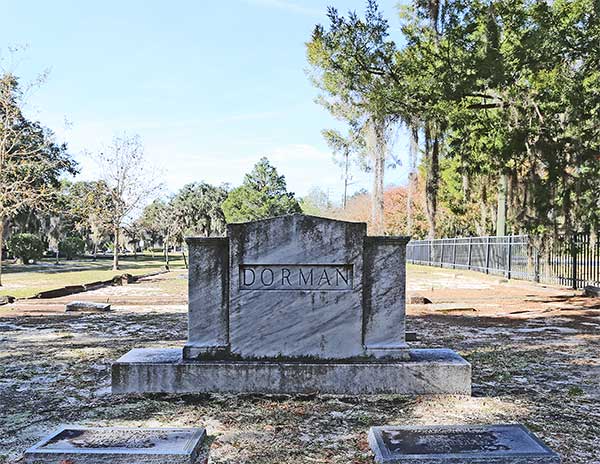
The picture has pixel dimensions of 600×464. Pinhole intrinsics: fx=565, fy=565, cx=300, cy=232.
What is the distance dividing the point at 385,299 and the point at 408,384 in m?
0.71

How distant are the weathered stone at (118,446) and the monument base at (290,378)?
3.71ft

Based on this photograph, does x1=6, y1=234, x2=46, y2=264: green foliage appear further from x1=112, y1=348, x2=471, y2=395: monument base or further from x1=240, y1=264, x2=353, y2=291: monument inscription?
x1=240, y1=264, x2=353, y2=291: monument inscription

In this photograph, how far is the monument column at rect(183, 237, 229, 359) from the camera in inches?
187

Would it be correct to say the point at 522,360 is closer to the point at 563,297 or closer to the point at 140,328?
the point at 140,328

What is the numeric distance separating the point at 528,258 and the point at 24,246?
31.8 metres

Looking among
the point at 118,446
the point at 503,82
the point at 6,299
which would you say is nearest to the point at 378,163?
the point at 503,82

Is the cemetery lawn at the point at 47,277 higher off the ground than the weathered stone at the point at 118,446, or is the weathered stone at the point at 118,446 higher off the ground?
the weathered stone at the point at 118,446

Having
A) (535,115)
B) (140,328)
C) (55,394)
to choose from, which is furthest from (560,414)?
(535,115)

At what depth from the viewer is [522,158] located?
49.0 feet

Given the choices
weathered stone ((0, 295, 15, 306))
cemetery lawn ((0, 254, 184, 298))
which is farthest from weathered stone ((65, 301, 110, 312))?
cemetery lawn ((0, 254, 184, 298))

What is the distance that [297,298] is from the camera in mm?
4762

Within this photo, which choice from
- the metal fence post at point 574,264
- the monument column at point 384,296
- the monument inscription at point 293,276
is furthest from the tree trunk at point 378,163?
the monument inscription at point 293,276

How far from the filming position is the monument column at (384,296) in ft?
15.5

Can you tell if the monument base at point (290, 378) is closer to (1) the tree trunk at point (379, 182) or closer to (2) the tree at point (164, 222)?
(1) the tree trunk at point (379, 182)
